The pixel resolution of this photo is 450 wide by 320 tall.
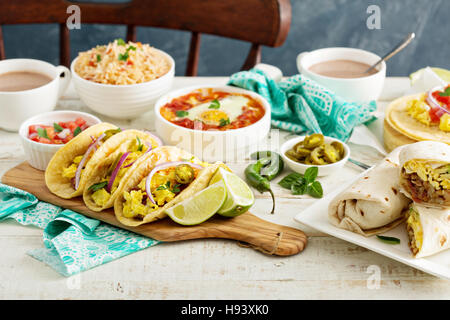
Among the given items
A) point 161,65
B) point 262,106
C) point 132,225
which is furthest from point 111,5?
point 132,225

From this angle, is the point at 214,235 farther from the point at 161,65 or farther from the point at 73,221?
the point at 161,65

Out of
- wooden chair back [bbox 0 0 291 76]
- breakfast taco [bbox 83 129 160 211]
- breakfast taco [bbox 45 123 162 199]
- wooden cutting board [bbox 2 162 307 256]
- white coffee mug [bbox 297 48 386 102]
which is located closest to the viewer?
wooden cutting board [bbox 2 162 307 256]

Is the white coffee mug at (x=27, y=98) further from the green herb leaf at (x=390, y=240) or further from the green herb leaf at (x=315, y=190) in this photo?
the green herb leaf at (x=390, y=240)

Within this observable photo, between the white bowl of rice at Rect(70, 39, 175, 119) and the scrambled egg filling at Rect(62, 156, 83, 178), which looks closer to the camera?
the scrambled egg filling at Rect(62, 156, 83, 178)

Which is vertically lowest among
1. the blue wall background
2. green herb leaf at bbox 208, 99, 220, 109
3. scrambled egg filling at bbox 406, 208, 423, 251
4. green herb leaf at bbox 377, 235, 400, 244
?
the blue wall background

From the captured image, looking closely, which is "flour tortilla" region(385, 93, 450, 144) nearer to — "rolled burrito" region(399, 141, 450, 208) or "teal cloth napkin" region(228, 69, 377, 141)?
"teal cloth napkin" region(228, 69, 377, 141)

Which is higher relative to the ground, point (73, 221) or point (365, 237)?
point (365, 237)

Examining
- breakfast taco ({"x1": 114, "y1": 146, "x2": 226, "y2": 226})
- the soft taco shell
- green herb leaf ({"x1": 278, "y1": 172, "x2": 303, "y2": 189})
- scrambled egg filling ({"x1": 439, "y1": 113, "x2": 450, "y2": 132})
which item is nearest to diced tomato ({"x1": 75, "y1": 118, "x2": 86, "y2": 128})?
the soft taco shell
